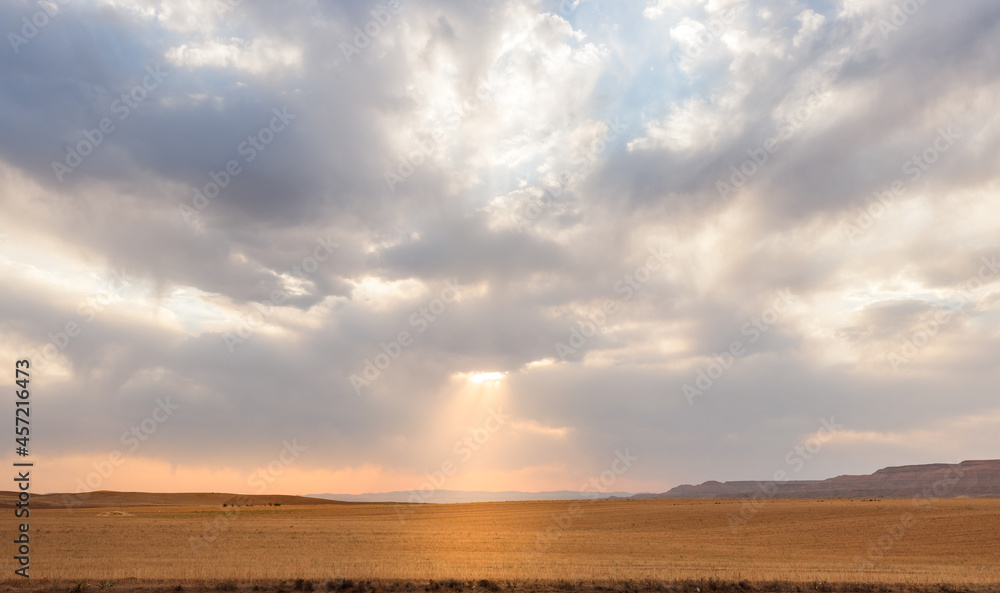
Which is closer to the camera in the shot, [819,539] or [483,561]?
[483,561]

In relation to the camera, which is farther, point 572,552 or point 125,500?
point 125,500

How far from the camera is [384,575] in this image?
25.3m

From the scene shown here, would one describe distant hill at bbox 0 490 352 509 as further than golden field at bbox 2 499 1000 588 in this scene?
Yes

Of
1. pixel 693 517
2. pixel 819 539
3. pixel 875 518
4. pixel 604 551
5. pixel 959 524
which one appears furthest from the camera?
pixel 693 517

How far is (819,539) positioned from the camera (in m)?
53.4

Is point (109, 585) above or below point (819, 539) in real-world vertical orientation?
above

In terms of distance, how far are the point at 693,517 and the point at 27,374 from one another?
75225mm

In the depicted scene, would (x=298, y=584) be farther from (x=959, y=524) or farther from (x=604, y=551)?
(x=959, y=524)

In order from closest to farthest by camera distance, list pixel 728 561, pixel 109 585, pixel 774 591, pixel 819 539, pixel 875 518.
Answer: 1. pixel 109 585
2. pixel 774 591
3. pixel 728 561
4. pixel 819 539
5. pixel 875 518

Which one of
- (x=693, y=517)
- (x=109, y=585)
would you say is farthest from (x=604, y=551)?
(x=693, y=517)

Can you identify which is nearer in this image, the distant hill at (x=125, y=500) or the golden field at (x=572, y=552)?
the golden field at (x=572, y=552)

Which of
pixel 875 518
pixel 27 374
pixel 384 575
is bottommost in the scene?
pixel 875 518

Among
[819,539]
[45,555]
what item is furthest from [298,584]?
[819,539]

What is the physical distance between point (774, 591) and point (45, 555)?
38415 mm
